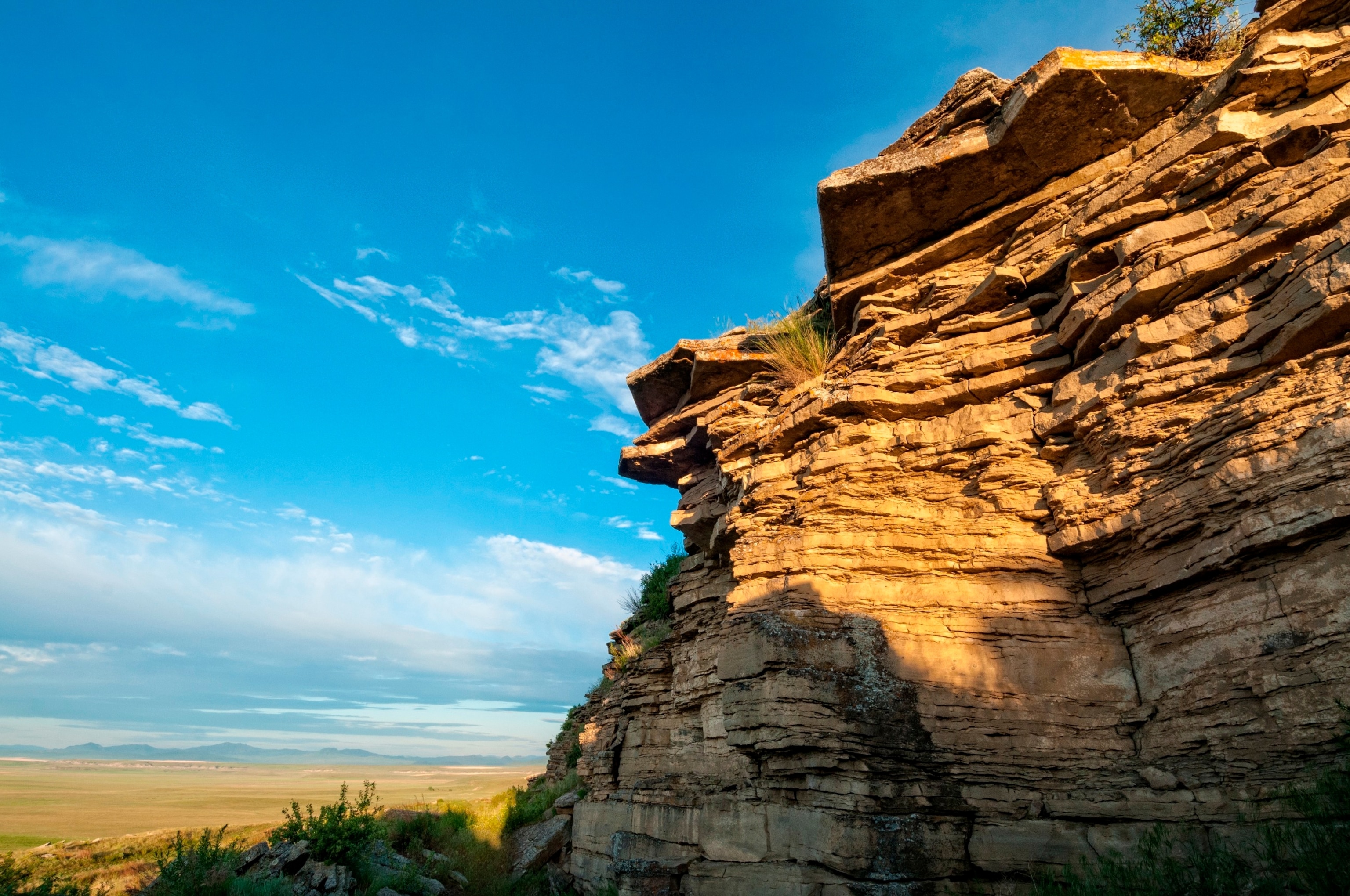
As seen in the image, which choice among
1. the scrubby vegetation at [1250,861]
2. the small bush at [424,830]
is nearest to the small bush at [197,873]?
the small bush at [424,830]

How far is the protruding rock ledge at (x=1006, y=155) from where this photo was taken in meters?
8.95

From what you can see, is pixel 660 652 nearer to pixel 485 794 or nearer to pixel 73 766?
pixel 485 794

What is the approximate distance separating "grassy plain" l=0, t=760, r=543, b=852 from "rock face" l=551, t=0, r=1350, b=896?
770 inches

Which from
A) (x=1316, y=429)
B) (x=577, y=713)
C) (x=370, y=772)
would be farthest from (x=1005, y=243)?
(x=370, y=772)

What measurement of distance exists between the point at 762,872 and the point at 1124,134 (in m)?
11.2

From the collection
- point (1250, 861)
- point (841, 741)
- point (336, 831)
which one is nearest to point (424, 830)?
point (336, 831)

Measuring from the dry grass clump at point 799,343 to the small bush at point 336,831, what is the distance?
38.5ft

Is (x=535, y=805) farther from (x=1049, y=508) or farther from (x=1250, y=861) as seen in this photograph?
(x=1250, y=861)

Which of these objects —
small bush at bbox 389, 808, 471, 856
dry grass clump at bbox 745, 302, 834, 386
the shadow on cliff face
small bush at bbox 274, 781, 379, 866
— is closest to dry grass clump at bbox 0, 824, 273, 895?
small bush at bbox 274, 781, 379, 866

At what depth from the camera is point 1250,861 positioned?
5.27 meters

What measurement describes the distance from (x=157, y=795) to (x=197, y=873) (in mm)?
60701

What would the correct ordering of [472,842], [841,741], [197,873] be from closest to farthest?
[841,741]
[197,873]
[472,842]

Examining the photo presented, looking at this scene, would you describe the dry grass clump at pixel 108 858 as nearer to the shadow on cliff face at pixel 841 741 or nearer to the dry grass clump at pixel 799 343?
the shadow on cliff face at pixel 841 741

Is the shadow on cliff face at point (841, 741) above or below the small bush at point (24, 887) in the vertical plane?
above
